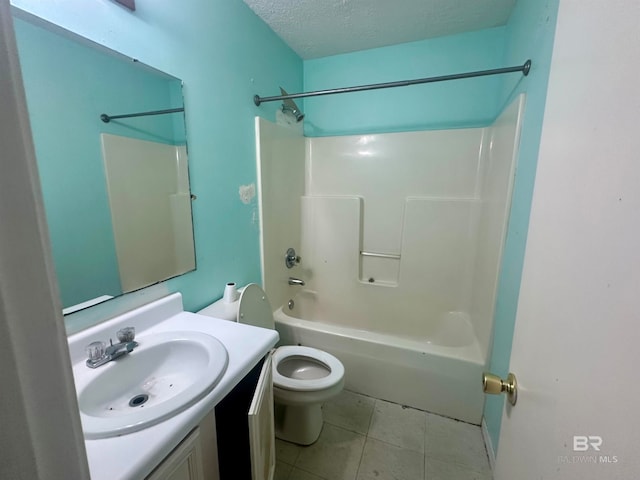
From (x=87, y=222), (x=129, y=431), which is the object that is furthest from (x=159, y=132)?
(x=129, y=431)

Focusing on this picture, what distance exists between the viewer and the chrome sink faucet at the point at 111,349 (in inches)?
31.9

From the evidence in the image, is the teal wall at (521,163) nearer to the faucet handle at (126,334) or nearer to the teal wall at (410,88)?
the teal wall at (410,88)

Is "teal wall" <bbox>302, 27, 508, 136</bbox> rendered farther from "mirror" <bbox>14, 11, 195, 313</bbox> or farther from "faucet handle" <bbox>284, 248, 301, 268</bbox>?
"mirror" <bbox>14, 11, 195, 313</bbox>

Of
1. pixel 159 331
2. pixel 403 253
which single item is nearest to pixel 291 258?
pixel 403 253

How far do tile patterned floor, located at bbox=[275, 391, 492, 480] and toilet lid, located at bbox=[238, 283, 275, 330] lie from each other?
26.9 inches

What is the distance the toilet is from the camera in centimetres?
133

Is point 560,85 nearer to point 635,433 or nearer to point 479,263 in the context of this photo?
point 635,433

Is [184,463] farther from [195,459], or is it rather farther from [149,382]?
[149,382]

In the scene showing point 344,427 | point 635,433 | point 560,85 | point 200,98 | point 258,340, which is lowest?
point 344,427

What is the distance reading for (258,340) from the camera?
97 cm

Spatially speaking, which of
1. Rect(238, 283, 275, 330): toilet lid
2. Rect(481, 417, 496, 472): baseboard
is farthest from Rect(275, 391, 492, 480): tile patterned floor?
Rect(238, 283, 275, 330): toilet lid

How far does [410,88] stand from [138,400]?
2.39m

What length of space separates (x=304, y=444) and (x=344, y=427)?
0.26m

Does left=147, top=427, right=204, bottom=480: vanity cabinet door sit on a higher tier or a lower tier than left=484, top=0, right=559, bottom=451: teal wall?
lower
